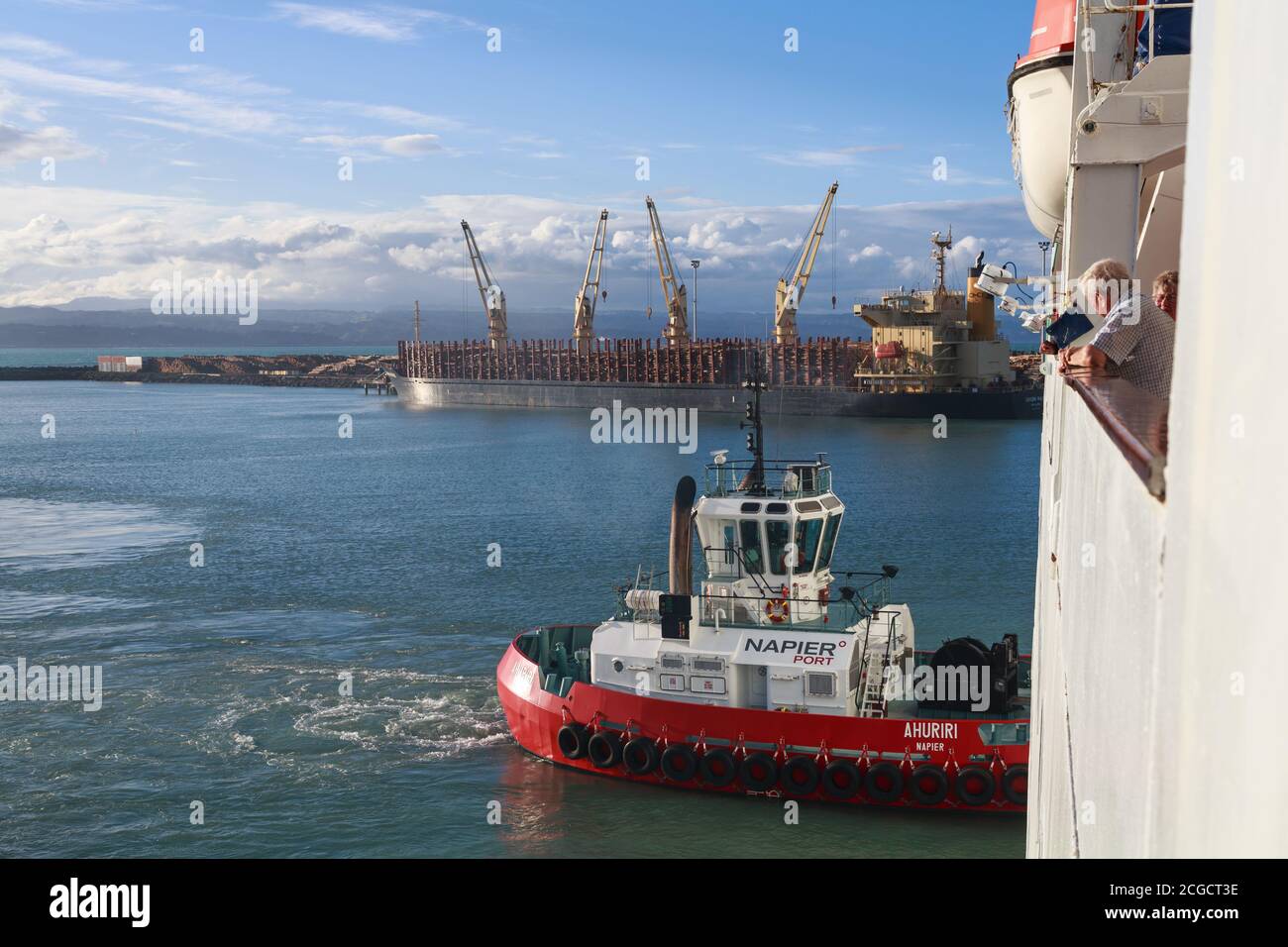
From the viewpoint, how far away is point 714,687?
17.1 meters

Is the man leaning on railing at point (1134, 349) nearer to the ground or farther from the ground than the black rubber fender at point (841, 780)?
farther from the ground

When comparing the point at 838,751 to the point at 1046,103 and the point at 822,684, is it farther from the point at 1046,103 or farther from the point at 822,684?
the point at 1046,103

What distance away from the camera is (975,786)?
15.9 m

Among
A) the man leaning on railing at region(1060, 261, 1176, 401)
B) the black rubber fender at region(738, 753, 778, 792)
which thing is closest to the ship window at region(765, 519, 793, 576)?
the black rubber fender at region(738, 753, 778, 792)

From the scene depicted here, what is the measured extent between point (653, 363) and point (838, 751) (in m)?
91.6

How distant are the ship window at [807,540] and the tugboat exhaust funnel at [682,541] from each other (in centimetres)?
181

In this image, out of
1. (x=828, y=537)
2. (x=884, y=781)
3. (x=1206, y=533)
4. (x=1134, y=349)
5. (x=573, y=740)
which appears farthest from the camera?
(x=828, y=537)

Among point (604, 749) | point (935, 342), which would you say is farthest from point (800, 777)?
point (935, 342)

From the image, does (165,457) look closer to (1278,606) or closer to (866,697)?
(866,697)

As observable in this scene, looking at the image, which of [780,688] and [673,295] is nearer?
[780,688]

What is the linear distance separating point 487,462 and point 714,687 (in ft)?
173

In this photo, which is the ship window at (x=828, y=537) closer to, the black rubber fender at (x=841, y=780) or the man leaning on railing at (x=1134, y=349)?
the black rubber fender at (x=841, y=780)

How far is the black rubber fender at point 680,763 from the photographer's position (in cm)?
1695

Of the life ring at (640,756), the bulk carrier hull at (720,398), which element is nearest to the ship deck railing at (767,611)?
the life ring at (640,756)
